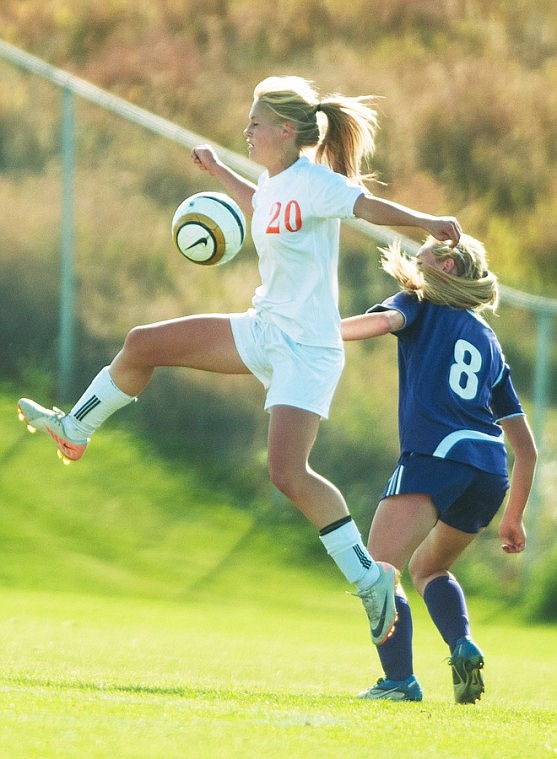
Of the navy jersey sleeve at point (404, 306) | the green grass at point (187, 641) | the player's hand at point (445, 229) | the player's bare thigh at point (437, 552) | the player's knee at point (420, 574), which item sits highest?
the player's hand at point (445, 229)

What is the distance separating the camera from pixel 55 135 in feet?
43.1

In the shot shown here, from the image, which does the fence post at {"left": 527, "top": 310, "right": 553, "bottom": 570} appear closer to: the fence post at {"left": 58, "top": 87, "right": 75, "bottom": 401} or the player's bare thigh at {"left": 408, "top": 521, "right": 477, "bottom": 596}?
the fence post at {"left": 58, "top": 87, "right": 75, "bottom": 401}

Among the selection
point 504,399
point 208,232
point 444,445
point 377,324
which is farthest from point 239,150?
point 444,445

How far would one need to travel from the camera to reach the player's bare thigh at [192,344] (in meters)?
5.51

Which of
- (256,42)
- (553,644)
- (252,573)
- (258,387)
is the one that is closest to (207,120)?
(256,42)

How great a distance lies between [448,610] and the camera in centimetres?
549

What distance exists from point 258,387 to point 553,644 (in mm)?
3718

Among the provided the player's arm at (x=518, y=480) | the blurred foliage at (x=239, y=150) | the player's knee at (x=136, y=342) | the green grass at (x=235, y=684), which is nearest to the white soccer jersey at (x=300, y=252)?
the player's knee at (x=136, y=342)

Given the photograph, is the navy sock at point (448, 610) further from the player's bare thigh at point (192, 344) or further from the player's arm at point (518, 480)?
the player's bare thigh at point (192, 344)

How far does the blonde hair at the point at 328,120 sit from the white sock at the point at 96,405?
49.0 inches

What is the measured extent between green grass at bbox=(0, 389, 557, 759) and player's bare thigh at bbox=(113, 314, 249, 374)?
4.09 feet

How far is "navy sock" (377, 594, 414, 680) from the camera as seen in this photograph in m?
5.30

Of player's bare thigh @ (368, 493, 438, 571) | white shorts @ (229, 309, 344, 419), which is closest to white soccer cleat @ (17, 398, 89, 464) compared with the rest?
white shorts @ (229, 309, 344, 419)

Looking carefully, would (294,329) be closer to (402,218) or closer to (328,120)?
(402,218)
